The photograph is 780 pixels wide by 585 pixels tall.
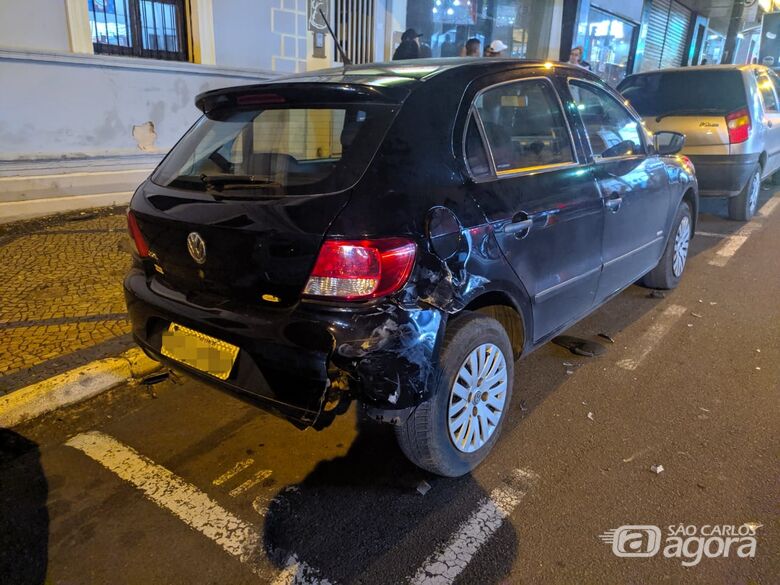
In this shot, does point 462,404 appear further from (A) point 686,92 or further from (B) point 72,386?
(A) point 686,92

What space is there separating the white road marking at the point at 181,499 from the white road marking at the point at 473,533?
58 centimetres

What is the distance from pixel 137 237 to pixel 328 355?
1272 millimetres

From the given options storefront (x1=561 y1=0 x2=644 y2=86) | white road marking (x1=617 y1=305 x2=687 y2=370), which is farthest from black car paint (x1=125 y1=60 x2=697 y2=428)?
storefront (x1=561 y1=0 x2=644 y2=86)

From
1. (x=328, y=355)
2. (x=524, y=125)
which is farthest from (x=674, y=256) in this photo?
(x=328, y=355)

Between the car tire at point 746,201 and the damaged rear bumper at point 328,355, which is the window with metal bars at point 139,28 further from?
the car tire at point 746,201

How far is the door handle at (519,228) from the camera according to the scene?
2.55 metres

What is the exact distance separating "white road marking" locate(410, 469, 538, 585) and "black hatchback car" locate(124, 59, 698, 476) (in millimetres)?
205

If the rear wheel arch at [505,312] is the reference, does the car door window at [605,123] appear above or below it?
above

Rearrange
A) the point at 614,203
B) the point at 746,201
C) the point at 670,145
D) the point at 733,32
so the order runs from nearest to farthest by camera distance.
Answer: the point at 614,203
the point at 670,145
the point at 746,201
the point at 733,32

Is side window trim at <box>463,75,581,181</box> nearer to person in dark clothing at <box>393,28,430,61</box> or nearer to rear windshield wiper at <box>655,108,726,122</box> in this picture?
rear windshield wiper at <box>655,108,726,122</box>

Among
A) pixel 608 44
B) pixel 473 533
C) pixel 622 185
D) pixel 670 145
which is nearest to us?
pixel 473 533

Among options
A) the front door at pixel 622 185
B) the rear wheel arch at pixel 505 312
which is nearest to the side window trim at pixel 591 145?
the front door at pixel 622 185

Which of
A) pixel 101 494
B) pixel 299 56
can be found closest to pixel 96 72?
pixel 299 56

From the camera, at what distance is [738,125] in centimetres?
673
